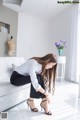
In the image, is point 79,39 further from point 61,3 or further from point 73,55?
point 61,3

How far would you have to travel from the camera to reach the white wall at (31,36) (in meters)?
6.68

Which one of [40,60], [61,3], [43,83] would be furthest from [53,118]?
[61,3]

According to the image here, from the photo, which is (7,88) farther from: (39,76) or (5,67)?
(5,67)

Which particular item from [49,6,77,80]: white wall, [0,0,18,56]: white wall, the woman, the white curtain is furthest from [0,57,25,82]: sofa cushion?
[49,6,77,80]: white wall

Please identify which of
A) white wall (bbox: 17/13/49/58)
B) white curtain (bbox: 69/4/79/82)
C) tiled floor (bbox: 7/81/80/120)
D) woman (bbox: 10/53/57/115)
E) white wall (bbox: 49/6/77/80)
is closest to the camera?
tiled floor (bbox: 7/81/80/120)

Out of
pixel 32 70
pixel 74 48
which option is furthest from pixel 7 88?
pixel 74 48

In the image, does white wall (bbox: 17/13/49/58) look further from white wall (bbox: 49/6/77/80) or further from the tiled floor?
the tiled floor

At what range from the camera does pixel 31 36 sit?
6.96 metres

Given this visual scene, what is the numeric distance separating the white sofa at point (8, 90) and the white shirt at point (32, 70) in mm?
283

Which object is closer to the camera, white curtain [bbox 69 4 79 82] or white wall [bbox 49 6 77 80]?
white curtain [bbox 69 4 79 82]

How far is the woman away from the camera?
9.11 ft

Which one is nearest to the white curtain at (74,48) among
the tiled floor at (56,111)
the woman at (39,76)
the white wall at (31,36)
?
the white wall at (31,36)

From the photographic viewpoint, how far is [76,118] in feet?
8.79

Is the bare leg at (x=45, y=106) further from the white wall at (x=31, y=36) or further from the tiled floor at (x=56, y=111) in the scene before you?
the white wall at (x=31, y=36)
